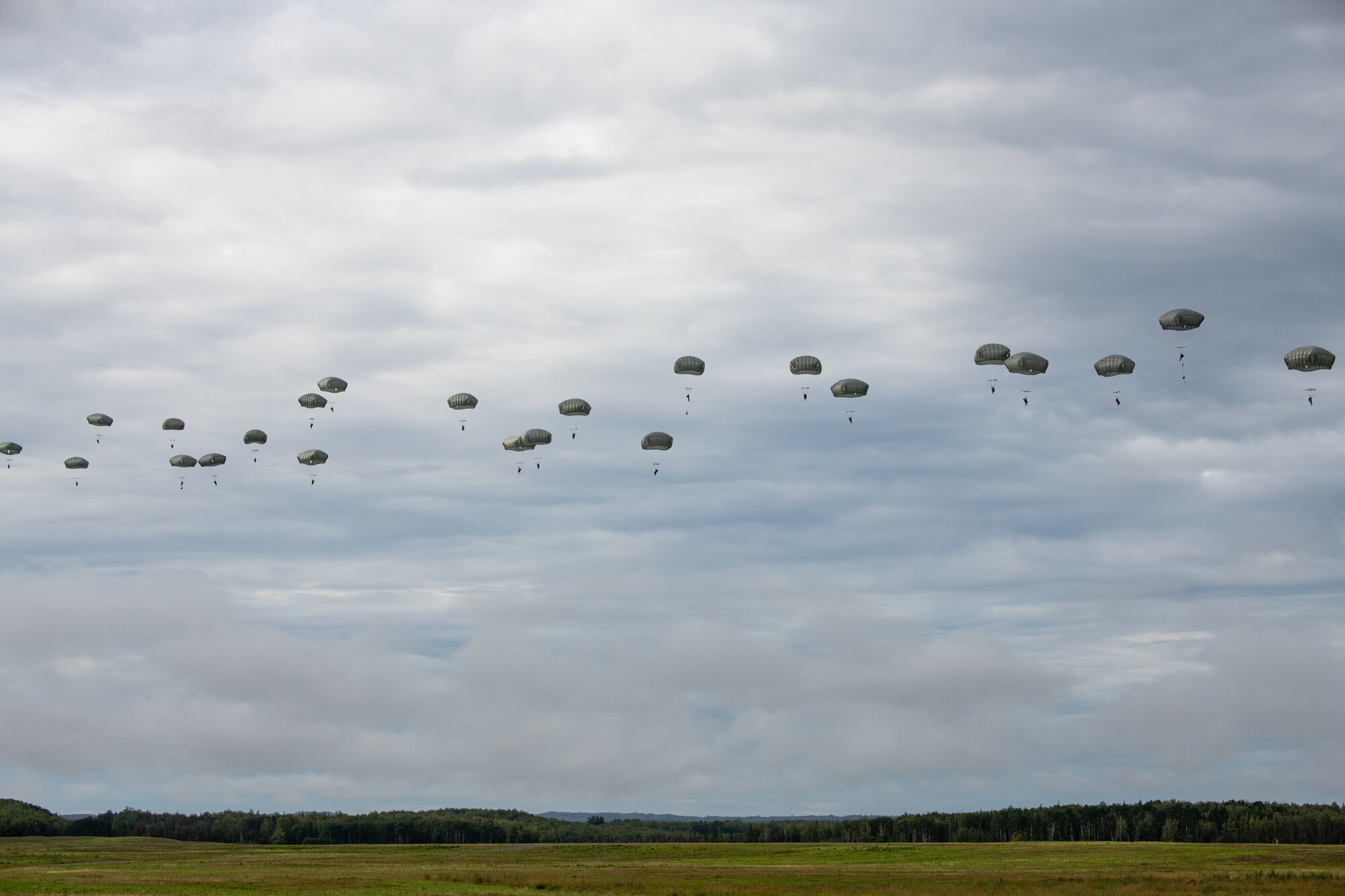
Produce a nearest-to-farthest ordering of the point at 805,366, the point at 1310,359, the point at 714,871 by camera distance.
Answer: the point at 1310,359
the point at 805,366
the point at 714,871

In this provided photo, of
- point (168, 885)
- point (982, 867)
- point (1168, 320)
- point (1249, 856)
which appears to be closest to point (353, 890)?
point (168, 885)

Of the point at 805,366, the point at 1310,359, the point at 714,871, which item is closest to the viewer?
the point at 1310,359

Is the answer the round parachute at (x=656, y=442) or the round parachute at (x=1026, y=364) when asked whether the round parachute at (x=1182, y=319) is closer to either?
the round parachute at (x=1026, y=364)

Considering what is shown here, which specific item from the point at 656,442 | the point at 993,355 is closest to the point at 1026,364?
the point at 993,355

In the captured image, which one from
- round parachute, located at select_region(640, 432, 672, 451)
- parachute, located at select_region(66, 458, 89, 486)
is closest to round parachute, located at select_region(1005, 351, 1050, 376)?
round parachute, located at select_region(640, 432, 672, 451)

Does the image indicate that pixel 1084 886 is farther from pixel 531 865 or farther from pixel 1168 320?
pixel 531 865

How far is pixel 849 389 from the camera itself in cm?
10869

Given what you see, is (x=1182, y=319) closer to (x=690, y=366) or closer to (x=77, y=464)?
(x=690, y=366)

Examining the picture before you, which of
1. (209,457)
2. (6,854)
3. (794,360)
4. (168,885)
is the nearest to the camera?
(168,885)

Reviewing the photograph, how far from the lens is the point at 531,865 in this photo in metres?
140

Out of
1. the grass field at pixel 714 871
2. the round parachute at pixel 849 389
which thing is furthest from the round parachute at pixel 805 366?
the grass field at pixel 714 871

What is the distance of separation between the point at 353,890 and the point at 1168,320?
81.6 metres

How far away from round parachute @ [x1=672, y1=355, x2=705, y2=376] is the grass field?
1859 inches

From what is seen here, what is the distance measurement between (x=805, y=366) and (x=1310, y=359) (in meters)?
42.0
